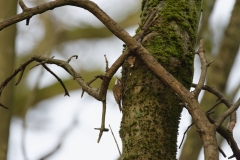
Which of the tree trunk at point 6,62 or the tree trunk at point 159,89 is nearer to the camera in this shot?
the tree trunk at point 159,89

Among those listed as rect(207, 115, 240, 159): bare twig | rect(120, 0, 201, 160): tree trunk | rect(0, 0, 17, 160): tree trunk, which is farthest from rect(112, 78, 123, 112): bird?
rect(0, 0, 17, 160): tree trunk

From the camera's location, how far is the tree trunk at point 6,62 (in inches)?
92.0

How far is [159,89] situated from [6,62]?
1.43 metres

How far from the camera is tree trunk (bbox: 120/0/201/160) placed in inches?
47.5

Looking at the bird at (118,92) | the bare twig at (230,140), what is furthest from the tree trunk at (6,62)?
the bare twig at (230,140)

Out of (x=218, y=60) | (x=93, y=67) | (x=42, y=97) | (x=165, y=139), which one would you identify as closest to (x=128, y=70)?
(x=165, y=139)

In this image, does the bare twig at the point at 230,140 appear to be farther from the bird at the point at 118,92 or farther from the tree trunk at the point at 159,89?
the bird at the point at 118,92

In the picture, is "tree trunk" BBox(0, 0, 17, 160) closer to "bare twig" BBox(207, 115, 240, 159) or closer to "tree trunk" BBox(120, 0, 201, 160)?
"tree trunk" BBox(120, 0, 201, 160)

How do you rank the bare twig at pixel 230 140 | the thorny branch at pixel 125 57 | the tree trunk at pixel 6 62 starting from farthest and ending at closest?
1. the tree trunk at pixel 6 62
2. the bare twig at pixel 230 140
3. the thorny branch at pixel 125 57

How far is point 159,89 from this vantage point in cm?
124

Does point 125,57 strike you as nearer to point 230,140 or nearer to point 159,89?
point 159,89

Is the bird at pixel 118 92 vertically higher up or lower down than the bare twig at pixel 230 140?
higher up

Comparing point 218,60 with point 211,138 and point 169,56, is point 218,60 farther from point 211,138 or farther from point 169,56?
point 211,138

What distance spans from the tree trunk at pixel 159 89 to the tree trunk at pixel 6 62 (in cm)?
120
